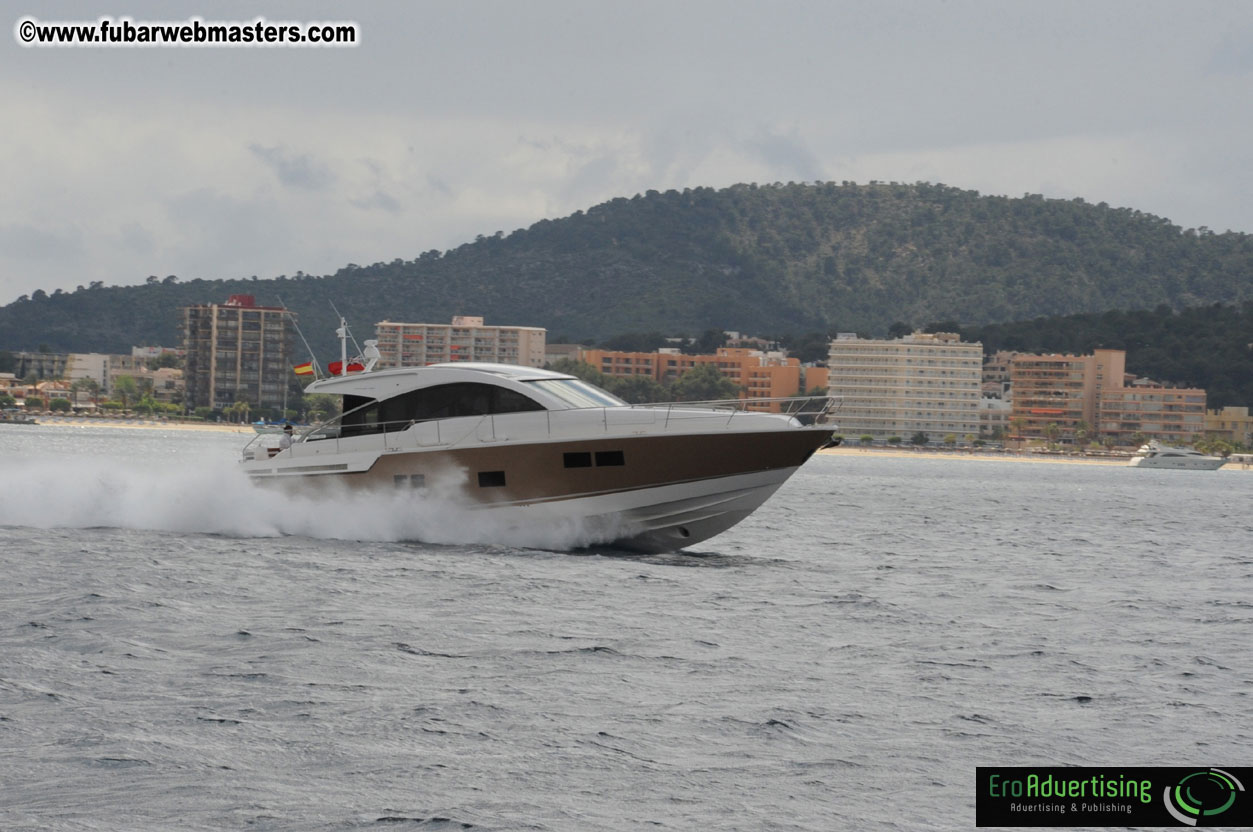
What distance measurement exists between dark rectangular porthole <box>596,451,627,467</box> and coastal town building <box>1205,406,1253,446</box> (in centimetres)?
17615

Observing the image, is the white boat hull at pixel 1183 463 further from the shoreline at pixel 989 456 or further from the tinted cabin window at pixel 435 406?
the tinted cabin window at pixel 435 406

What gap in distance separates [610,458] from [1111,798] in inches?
510

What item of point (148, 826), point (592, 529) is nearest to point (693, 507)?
point (592, 529)

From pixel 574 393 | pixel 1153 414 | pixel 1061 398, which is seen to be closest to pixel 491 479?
pixel 574 393

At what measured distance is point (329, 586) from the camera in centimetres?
1988

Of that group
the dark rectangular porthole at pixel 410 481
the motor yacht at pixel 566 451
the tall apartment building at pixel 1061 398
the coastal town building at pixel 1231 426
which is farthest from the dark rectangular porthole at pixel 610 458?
the tall apartment building at pixel 1061 398

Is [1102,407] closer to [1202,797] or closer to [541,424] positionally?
[541,424]

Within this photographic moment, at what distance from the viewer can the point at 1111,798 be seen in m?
10.5

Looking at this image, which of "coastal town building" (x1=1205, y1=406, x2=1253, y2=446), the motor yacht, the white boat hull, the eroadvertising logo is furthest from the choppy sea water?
"coastal town building" (x1=1205, y1=406, x2=1253, y2=446)

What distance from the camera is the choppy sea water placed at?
10.4 metres

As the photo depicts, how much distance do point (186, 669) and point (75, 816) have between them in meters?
4.52

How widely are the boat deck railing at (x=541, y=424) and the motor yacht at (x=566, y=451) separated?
22mm

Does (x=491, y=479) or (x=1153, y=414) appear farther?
(x=1153, y=414)

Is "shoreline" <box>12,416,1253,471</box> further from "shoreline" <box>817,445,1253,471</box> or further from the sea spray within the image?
the sea spray
